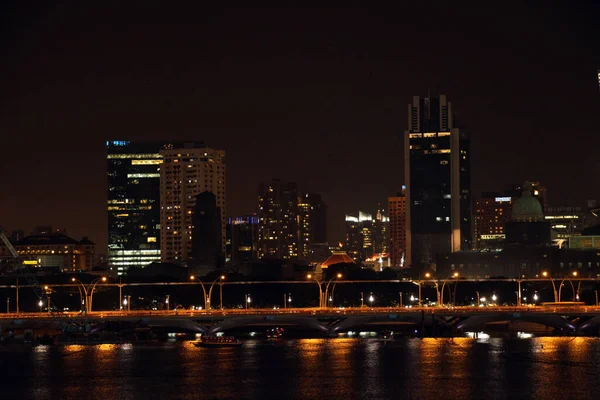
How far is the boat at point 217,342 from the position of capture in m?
173

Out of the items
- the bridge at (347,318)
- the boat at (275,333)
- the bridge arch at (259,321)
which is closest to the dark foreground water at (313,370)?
the bridge arch at (259,321)

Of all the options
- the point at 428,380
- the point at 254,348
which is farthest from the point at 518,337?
the point at 428,380

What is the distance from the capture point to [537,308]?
191 meters

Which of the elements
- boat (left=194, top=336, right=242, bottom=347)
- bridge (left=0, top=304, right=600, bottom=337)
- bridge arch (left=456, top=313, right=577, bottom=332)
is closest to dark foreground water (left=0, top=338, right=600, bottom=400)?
boat (left=194, top=336, right=242, bottom=347)

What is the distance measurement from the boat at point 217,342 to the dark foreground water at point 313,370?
6.85ft

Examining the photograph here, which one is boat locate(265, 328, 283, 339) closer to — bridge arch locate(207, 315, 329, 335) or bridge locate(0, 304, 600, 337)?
bridge locate(0, 304, 600, 337)

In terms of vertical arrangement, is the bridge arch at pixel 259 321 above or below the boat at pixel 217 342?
above

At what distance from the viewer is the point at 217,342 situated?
173000 millimetres

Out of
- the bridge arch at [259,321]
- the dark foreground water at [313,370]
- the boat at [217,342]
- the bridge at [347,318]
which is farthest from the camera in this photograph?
the bridge at [347,318]

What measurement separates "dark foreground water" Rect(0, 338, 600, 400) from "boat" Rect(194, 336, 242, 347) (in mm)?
2088

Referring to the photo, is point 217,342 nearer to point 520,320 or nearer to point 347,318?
point 347,318

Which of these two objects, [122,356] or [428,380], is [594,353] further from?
[122,356]

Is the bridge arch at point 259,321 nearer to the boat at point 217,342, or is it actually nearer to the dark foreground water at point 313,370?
the dark foreground water at point 313,370

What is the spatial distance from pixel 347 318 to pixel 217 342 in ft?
69.9
